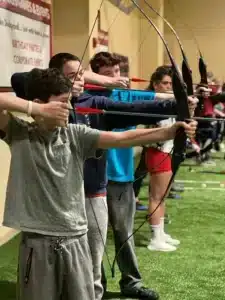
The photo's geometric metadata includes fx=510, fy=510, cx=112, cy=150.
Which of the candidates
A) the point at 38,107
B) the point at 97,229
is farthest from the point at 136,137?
the point at 97,229

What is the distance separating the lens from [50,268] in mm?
1323

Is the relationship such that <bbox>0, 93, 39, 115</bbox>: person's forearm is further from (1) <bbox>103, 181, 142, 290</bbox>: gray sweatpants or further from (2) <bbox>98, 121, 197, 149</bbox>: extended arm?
(1) <bbox>103, 181, 142, 290</bbox>: gray sweatpants

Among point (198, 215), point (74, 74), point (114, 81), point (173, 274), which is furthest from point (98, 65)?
point (198, 215)

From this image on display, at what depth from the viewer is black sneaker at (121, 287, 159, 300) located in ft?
7.09

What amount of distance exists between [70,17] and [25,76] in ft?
9.72

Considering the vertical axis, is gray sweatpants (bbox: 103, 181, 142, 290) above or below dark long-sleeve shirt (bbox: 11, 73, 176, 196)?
below

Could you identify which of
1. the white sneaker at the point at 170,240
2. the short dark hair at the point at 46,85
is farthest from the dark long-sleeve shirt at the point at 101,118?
the white sneaker at the point at 170,240

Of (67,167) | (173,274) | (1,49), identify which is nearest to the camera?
(67,167)

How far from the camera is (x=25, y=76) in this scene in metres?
1.51

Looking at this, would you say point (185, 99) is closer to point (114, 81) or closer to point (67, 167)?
point (67, 167)

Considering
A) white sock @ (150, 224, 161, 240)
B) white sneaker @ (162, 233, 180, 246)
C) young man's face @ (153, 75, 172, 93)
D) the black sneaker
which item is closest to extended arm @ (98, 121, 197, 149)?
the black sneaker

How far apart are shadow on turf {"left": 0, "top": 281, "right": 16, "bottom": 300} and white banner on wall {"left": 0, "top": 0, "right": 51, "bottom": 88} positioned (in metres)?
1.07

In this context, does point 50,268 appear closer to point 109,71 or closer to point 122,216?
point 122,216

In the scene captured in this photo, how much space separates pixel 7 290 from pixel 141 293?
1.99ft
